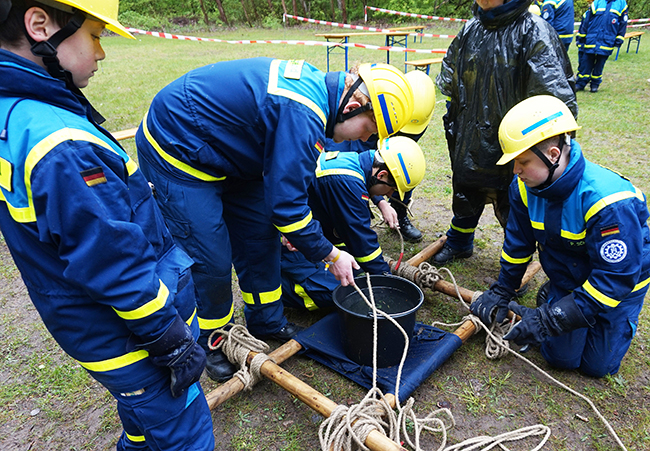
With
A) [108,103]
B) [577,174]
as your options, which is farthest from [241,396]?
[108,103]

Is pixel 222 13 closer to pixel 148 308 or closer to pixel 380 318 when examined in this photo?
pixel 380 318

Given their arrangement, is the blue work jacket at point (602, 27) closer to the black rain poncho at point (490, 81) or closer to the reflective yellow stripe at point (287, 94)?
the black rain poncho at point (490, 81)

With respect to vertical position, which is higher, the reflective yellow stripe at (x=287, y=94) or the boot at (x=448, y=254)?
the reflective yellow stripe at (x=287, y=94)

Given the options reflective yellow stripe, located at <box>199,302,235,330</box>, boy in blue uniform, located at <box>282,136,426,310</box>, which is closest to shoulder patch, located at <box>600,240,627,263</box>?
boy in blue uniform, located at <box>282,136,426,310</box>

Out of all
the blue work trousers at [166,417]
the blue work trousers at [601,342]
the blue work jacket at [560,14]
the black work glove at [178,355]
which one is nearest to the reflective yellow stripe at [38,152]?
the black work glove at [178,355]

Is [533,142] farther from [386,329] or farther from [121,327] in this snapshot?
[121,327]

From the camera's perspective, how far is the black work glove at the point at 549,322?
238cm

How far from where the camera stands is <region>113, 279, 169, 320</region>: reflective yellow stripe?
1.38m

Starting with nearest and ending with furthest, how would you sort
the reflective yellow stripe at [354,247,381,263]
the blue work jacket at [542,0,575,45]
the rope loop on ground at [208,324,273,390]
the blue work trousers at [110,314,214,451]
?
the blue work trousers at [110,314,214,451] < the rope loop on ground at [208,324,273,390] < the reflective yellow stripe at [354,247,381,263] < the blue work jacket at [542,0,575,45]

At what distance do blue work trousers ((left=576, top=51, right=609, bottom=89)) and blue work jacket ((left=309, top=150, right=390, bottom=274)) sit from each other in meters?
9.56

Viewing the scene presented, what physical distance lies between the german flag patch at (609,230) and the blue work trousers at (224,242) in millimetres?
1871

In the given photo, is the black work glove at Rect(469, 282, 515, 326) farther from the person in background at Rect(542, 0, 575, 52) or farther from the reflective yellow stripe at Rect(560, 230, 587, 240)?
the person in background at Rect(542, 0, 575, 52)

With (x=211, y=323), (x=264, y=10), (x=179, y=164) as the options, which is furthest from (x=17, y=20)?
(x=264, y=10)

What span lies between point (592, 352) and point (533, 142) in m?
1.36
